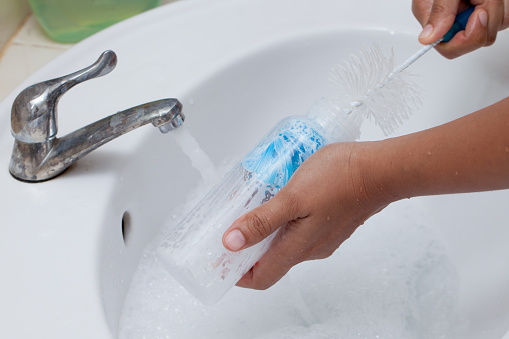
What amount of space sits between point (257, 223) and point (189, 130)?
26 centimetres

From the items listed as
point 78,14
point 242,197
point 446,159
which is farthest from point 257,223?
point 78,14

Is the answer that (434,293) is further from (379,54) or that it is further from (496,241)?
(379,54)

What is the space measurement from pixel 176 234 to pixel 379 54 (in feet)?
0.82

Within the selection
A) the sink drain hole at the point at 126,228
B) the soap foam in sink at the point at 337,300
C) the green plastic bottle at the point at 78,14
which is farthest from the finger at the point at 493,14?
the green plastic bottle at the point at 78,14

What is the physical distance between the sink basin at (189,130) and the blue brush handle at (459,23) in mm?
147

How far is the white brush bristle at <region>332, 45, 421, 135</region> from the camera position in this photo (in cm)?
52

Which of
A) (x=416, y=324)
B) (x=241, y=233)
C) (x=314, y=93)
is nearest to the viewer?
(x=241, y=233)

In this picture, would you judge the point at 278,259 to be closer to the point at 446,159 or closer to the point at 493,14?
the point at 446,159

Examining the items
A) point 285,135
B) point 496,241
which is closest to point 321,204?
point 285,135

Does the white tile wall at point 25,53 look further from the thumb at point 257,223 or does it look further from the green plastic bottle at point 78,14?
the thumb at point 257,223

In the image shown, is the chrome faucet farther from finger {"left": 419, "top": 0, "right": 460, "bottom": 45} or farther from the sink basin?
finger {"left": 419, "top": 0, "right": 460, "bottom": 45}

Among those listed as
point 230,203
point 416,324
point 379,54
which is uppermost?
point 379,54

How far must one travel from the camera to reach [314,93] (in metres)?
0.76

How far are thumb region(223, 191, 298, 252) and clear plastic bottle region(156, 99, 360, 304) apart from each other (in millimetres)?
30
